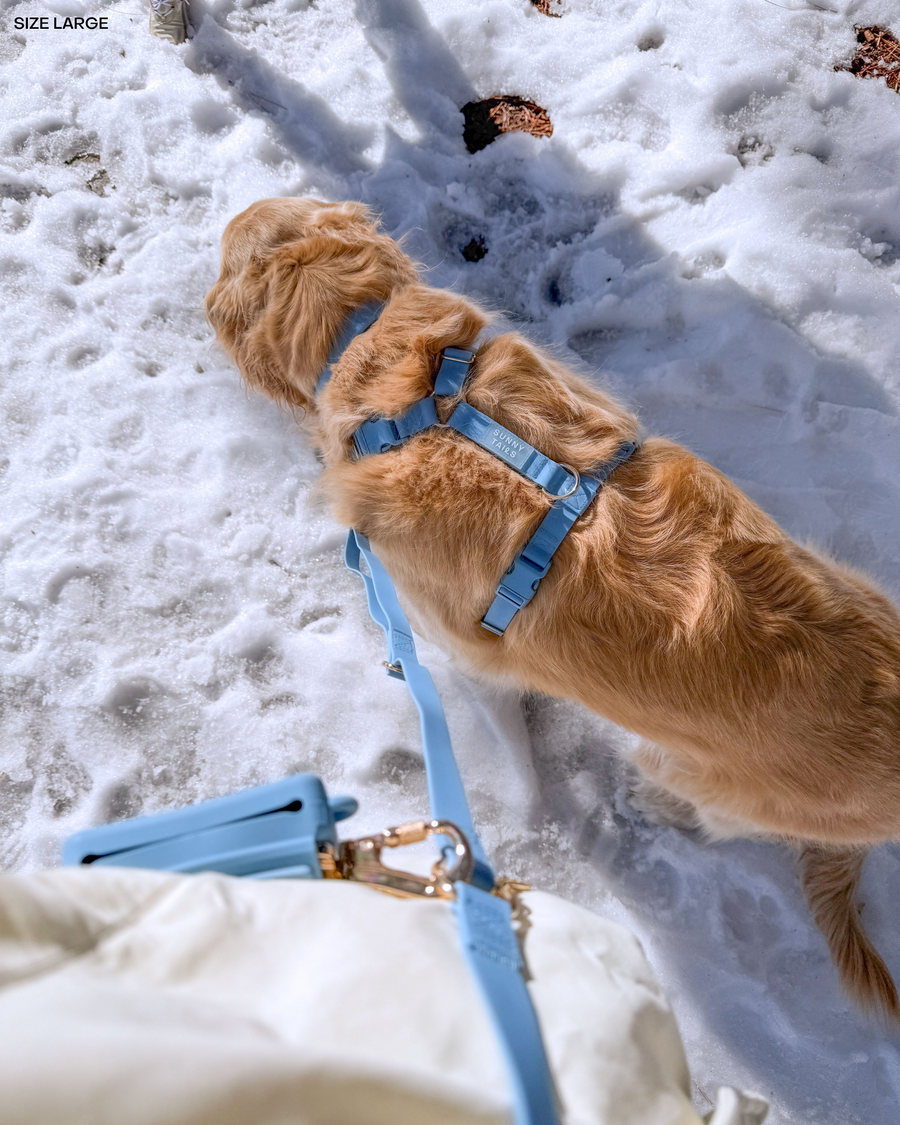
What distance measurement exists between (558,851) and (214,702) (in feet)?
3.94

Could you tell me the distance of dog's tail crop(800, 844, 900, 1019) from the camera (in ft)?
6.00

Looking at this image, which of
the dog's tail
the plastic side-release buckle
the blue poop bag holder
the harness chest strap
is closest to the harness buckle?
the blue poop bag holder

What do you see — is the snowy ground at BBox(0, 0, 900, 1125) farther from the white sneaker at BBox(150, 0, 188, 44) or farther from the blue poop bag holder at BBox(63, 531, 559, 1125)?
the blue poop bag holder at BBox(63, 531, 559, 1125)

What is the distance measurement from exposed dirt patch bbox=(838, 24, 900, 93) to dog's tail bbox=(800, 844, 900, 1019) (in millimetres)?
2783

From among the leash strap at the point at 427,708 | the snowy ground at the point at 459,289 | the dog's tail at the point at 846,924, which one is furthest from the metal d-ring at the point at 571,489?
the dog's tail at the point at 846,924

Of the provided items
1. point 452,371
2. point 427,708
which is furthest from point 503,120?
point 427,708

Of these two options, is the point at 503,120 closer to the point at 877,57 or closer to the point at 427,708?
the point at 877,57

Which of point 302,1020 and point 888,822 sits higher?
point 302,1020

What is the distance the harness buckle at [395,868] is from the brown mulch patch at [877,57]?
3.17m

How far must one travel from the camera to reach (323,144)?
2.45 m

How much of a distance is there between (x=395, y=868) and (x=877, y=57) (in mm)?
3337

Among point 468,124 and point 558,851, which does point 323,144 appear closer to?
point 468,124

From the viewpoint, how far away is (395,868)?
99 centimetres

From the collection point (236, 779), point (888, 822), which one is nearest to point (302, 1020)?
point (888, 822)
